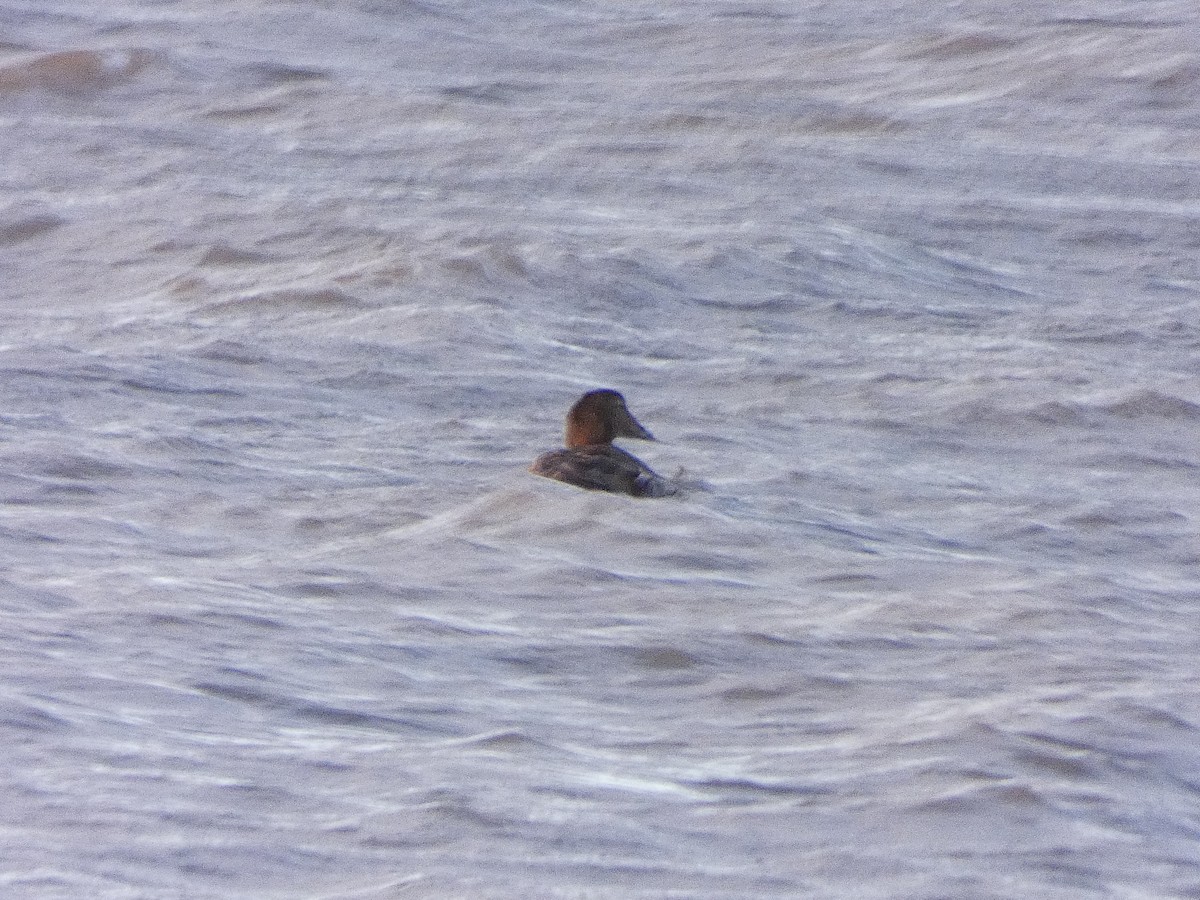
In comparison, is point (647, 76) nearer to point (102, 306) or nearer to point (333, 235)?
point (333, 235)

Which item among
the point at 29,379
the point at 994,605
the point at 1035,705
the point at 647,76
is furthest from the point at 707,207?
the point at 1035,705

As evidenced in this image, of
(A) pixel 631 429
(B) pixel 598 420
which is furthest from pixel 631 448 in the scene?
(B) pixel 598 420

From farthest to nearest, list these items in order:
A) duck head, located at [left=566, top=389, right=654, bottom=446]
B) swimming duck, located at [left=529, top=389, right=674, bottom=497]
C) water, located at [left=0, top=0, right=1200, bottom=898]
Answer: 1. duck head, located at [left=566, top=389, right=654, bottom=446]
2. swimming duck, located at [left=529, top=389, right=674, bottom=497]
3. water, located at [left=0, top=0, right=1200, bottom=898]

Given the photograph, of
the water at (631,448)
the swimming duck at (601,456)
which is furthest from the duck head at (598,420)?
the water at (631,448)

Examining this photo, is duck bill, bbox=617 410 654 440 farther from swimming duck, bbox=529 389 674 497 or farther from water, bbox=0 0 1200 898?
water, bbox=0 0 1200 898

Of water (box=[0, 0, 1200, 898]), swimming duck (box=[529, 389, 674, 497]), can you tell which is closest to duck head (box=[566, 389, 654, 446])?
swimming duck (box=[529, 389, 674, 497])
